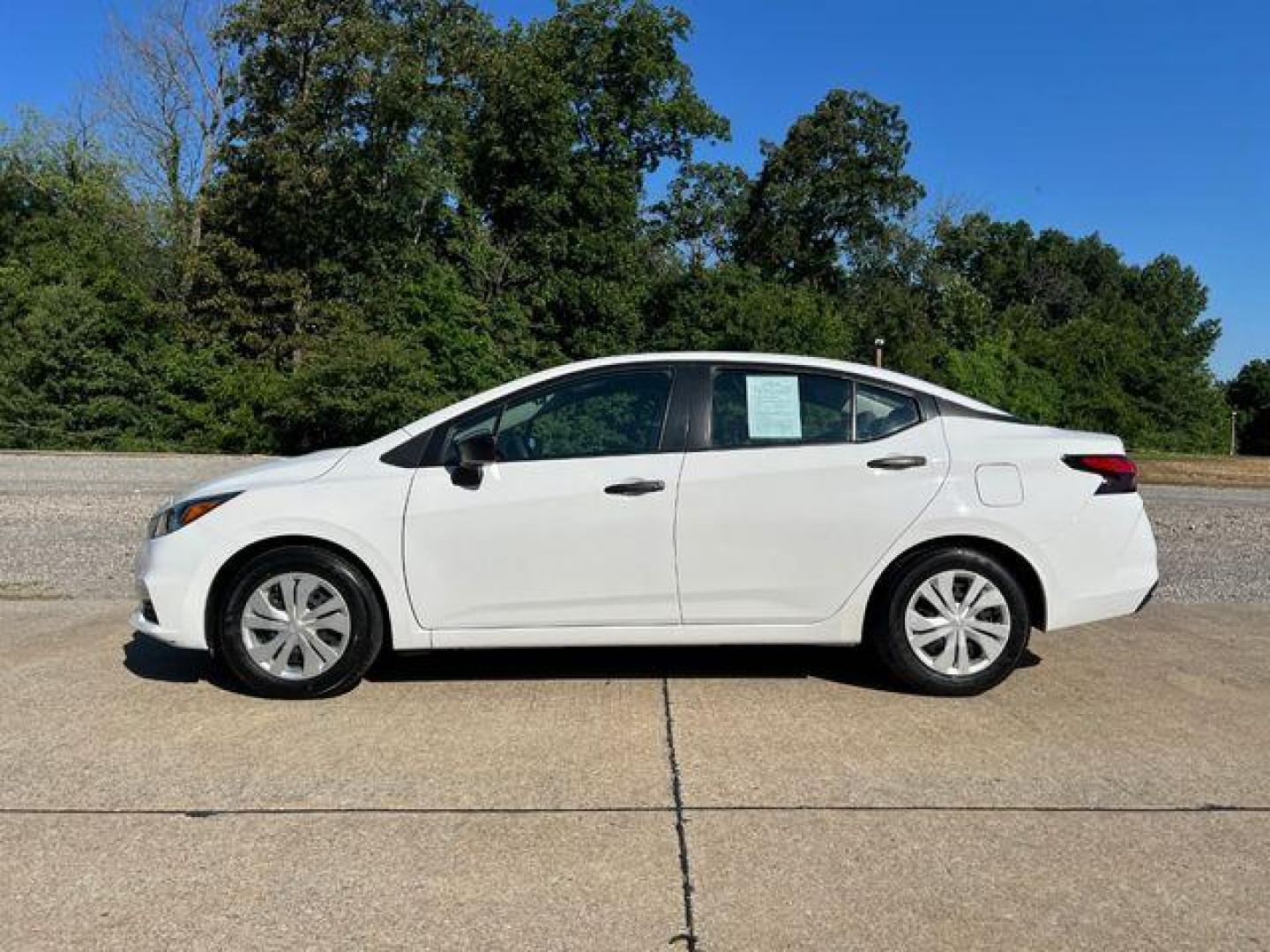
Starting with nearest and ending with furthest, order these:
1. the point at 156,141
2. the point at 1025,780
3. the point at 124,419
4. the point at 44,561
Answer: the point at 1025,780
the point at 44,561
the point at 124,419
the point at 156,141

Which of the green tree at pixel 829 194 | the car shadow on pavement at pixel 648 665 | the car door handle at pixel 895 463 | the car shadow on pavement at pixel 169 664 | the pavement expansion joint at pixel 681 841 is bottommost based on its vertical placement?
the pavement expansion joint at pixel 681 841

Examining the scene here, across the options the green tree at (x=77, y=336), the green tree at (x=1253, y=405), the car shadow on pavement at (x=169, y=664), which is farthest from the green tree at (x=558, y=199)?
the green tree at (x=1253, y=405)

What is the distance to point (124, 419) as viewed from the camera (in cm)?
2766

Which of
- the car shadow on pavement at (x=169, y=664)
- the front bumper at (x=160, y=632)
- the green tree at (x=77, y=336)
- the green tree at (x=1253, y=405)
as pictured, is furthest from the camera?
the green tree at (x=1253, y=405)

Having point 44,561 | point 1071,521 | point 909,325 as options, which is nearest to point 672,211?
point 909,325

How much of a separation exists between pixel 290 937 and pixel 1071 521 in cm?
391

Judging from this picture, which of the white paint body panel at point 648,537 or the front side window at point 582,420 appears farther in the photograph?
the front side window at point 582,420

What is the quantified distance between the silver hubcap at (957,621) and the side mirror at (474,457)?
83.6 inches

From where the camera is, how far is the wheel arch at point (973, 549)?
5.16 m

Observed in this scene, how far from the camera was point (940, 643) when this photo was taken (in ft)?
16.9

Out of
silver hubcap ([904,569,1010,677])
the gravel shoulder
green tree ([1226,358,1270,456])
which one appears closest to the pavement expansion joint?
silver hubcap ([904,569,1010,677])

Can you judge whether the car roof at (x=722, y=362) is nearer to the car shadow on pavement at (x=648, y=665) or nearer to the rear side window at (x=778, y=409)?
the rear side window at (x=778, y=409)

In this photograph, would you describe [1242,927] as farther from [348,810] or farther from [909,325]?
[909,325]

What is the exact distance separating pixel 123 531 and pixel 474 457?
7.77m
